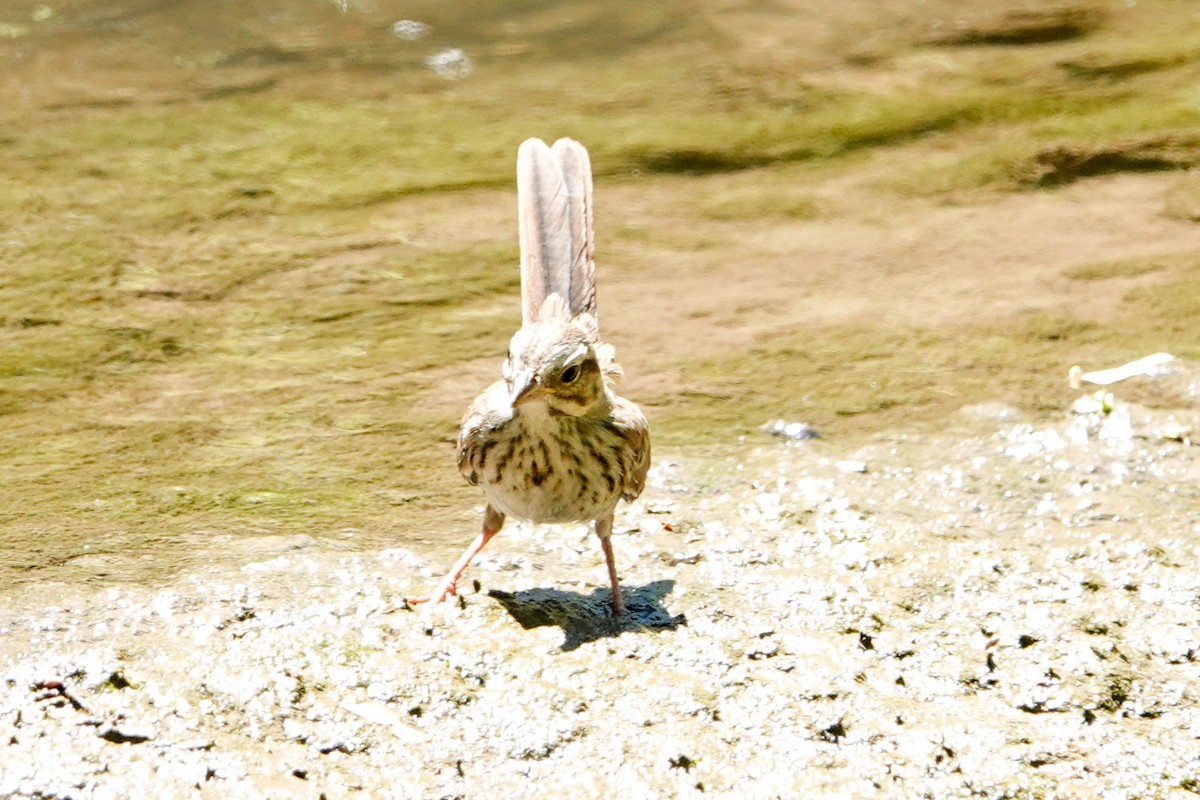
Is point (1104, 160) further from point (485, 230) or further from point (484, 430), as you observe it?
point (484, 430)

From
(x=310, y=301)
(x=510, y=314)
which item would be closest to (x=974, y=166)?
(x=510, y=314)

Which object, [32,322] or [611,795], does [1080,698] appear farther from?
[32,322]

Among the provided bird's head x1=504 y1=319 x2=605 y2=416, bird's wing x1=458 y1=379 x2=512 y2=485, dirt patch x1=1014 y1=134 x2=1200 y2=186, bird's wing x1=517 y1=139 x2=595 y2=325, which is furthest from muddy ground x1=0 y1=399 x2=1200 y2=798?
dirt patch x1=1014 y1=134 x2=1200 y2=186

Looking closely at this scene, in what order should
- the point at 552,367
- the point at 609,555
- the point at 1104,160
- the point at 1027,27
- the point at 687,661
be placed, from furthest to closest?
the point at 1027,27 → the point at 1104,160 → the point at 609,555 → the point at 552,367 → the point at 687,661

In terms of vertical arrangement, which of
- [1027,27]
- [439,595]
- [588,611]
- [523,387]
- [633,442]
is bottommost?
[588,611]

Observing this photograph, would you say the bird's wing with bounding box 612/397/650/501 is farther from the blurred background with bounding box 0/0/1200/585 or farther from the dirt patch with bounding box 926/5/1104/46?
the dirt patch with bounding box 926/5/1104/46

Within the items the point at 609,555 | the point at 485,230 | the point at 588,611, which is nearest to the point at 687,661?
the point at 588,611
